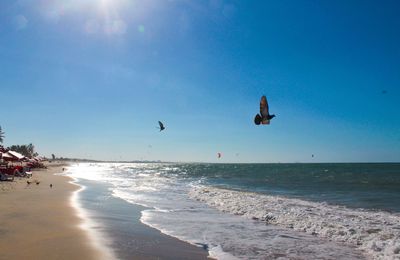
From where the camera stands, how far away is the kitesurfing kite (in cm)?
603

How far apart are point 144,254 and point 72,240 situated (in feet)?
6.52

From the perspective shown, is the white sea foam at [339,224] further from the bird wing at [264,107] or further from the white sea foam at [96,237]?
the white sea foam at [96,237]

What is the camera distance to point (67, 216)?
1301 cm

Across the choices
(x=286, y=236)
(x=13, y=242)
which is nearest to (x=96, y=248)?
(x=13, y=242)

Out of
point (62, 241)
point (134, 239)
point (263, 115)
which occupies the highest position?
point (263, 115)

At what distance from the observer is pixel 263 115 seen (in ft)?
20.2

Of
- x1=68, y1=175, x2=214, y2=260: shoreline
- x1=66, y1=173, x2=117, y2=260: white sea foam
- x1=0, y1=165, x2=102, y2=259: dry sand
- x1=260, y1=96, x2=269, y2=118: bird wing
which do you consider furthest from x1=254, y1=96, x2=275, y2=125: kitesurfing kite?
x1=0, y1=165, x2=102, y2=259: dry sand

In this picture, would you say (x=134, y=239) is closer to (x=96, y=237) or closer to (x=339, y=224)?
(x=96, y=237)

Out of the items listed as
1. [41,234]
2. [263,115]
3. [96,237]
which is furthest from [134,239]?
[263,115]

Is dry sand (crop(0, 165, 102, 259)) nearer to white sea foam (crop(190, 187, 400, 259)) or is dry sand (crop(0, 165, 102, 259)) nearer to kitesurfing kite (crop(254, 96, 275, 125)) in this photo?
kitesurfing kite (crop(254, 96, 275, 125))

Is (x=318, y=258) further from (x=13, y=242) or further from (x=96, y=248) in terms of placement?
(x=13, y=242)

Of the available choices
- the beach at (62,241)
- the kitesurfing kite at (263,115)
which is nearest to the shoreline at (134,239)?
the beach at (62,241)

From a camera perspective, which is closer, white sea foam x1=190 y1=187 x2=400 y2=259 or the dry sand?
the dry sand

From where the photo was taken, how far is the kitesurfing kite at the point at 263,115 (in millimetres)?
6027
